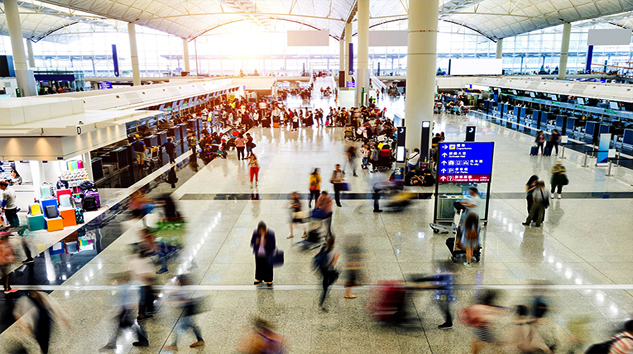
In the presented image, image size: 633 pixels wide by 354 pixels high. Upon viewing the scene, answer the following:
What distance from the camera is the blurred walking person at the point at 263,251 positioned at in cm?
634

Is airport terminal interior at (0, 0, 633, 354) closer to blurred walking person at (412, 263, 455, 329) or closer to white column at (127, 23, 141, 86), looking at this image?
blurred walking person at (412, 263, 455, 329)

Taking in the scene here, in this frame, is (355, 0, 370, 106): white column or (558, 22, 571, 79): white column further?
(558, 22, 571, 79): white column

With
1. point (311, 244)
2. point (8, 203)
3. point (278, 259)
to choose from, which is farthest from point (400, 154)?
point (8, 203)

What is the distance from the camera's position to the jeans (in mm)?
5270

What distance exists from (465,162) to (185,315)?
6654mm

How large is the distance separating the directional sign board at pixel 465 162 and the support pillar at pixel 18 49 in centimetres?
3118

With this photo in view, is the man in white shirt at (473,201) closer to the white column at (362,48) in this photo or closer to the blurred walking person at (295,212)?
the blurred walking person at (295,212)

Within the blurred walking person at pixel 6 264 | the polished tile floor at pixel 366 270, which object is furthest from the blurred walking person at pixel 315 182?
the blurred walking person at pixel 6 264

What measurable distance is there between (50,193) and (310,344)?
847 centimetres

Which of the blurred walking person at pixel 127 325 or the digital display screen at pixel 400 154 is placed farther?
the digital display screen at pixel 400 154

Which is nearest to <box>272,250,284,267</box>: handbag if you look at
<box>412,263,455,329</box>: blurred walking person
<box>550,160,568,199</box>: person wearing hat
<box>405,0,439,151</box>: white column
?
<box>412,263,455,329</box>: blurred walking person

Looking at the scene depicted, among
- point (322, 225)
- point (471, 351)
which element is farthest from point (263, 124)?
point (471, 351)

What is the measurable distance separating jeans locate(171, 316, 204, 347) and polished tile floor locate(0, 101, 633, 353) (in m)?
0.09

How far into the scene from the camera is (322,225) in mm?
8711
